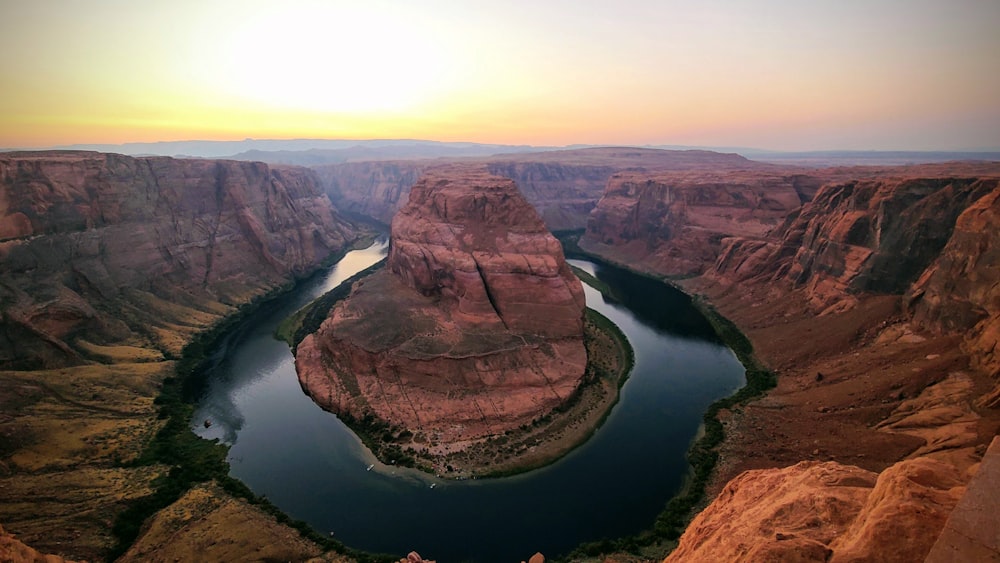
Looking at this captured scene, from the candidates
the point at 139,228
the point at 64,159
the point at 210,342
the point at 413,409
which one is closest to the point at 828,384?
the point at 413,409

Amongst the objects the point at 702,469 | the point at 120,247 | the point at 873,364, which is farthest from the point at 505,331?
the point at 120,247

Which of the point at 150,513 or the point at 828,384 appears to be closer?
the point at 150,513

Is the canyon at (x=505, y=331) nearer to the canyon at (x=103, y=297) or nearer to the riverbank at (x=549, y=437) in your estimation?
the canyon at (x=103, y=297)

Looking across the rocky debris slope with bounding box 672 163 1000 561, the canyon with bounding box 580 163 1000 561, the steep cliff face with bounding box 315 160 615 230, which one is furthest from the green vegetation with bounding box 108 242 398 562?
the steep cliff face with bounding box 315 160 615 230

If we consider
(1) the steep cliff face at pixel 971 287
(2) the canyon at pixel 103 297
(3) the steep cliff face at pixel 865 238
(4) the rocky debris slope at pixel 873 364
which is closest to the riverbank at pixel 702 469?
(4) the rocky debris slope at pixel 873 364

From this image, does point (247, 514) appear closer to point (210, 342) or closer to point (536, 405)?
point (536, 405)

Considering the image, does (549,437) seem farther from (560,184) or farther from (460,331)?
(560,184)
